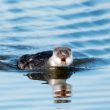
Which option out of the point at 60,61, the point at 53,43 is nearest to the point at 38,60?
the point at 60,61

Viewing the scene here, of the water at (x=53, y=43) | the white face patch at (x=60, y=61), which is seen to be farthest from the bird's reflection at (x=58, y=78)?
the white face patch at (x=60, y=61)

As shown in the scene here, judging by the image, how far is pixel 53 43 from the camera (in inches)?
810

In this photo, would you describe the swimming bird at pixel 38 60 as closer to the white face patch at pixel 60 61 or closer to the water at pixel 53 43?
the white face patch at pixel 60 61

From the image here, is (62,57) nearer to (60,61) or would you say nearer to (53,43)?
(60,61)

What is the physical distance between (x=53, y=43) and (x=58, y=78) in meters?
3.61

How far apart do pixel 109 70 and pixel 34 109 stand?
4.65m

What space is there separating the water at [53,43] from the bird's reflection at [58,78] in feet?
0.47

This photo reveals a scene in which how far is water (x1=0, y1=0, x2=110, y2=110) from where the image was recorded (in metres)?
14.0

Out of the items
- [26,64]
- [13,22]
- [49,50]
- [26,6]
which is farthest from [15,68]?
[26,6]

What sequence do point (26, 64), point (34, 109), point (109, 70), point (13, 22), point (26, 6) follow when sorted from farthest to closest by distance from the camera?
point (26, 6) < point (13, 22) < point (26, 64) < point (109, 70) < point (34, 109)

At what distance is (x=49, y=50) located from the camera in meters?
19.8

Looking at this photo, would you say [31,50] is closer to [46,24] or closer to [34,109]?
[46,24]

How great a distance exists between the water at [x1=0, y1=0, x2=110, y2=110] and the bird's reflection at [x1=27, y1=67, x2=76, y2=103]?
0.14 metres

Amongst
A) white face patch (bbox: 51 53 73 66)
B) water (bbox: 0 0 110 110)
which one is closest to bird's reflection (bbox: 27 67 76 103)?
water (bbox: 0 0 110 110)
